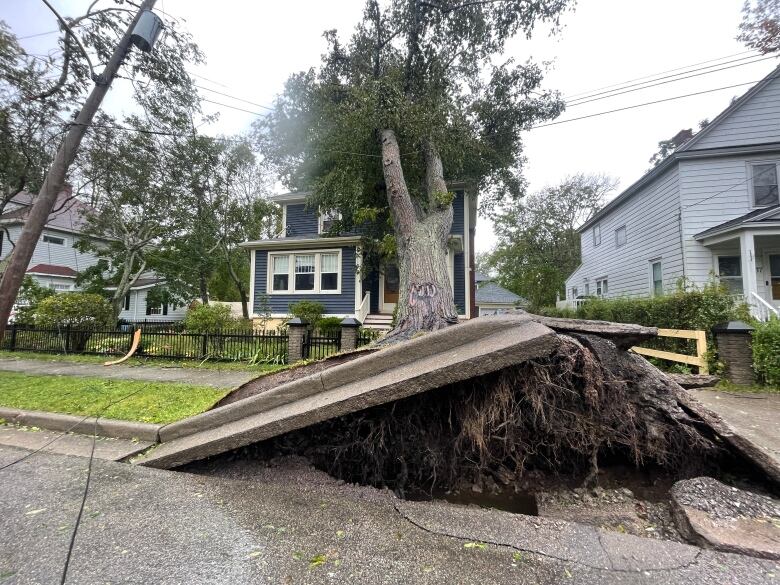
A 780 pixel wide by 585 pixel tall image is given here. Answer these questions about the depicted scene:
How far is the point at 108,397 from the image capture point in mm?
4980

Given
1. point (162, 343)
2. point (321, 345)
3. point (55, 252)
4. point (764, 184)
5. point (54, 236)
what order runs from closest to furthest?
point (321, 345) < point (162, 343) < point (764, 184) < point (54, 236) < point (55, 252)

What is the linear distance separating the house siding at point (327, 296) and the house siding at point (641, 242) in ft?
35.3

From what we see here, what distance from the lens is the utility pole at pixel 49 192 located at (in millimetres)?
6047

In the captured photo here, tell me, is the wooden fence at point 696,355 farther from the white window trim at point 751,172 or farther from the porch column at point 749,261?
the white window trim at point 751,172

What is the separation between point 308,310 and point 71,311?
7.03 metres

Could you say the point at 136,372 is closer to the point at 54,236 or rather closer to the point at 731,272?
the point at 731,272

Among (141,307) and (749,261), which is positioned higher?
(749,261)

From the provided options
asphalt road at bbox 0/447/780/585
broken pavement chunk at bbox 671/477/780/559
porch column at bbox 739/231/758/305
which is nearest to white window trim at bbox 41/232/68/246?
asphalt road at bbox 0/447/780/585

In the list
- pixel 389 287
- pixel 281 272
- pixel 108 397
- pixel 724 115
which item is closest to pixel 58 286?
pixel 281 272

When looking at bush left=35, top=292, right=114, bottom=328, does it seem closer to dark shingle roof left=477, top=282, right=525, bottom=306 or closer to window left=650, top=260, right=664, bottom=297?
window left=650, top=260, right=664, bottom=297

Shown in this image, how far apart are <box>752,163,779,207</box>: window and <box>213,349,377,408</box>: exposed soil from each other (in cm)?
1333

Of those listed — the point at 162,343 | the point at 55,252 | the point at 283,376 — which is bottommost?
the point at 162,343

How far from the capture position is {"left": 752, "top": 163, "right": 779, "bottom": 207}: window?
10172 mm

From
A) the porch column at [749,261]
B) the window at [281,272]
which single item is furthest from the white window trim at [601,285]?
the window at [281,272]
